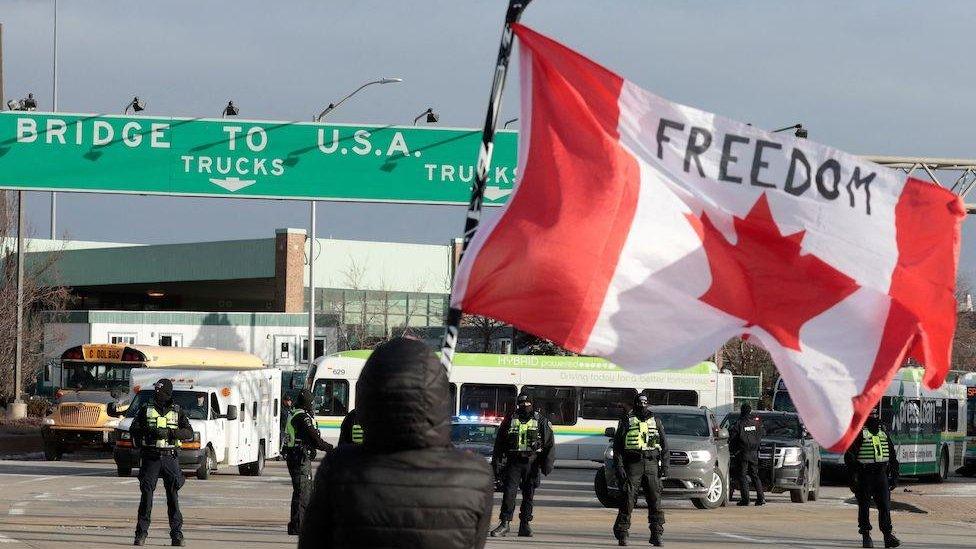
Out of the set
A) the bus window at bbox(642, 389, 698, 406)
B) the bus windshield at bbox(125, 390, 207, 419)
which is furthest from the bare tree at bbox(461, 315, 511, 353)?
the bus windshield at bbox(125, 390, 207, 419)

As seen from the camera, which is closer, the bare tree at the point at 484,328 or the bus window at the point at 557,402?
the bus window at the point at 557,402

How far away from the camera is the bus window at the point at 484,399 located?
40.2m

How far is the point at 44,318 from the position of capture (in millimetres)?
57938

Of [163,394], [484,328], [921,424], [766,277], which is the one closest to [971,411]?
[921,424]

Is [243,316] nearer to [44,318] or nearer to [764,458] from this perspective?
[44,318]

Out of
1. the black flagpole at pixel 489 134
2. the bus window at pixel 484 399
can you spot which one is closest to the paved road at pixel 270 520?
the bus window at pixel 484 399

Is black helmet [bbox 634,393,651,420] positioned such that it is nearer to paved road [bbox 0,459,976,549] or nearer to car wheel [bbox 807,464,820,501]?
paved road [bbox 0,459,976,549]

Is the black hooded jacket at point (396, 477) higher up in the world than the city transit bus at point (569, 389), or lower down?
higher up

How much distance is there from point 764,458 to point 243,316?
44.5m

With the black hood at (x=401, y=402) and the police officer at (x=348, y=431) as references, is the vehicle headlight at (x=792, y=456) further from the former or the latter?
the black hood at (x=401, y=402)

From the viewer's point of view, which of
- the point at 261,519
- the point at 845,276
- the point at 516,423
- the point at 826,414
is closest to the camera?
the point at 826,414

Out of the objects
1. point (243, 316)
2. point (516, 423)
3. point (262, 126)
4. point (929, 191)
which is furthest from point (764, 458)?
point (243, 316)

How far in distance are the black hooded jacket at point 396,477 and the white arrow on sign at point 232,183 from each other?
58.3 ft

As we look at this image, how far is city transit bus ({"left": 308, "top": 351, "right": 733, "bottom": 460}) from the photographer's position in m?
40.1
